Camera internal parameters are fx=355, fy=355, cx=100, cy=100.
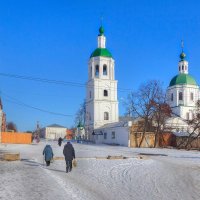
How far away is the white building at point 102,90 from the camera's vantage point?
220 ft

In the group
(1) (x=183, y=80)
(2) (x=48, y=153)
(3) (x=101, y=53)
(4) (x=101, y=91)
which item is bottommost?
(2) (x=48, y=153)

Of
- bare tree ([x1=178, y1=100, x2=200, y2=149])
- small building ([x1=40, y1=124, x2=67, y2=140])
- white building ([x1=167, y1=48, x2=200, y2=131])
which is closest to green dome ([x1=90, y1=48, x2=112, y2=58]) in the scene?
white building ([x1=167, y1=48, x2=200, y2=131])

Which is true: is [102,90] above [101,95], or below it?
above

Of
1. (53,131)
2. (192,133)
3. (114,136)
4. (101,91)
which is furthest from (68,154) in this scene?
(53,131)

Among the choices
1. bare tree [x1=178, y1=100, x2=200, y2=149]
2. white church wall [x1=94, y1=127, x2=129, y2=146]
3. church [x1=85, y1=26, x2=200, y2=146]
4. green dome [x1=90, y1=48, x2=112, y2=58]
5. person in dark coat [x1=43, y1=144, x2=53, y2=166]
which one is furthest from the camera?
green dome [x1=90, y1=48, x2=112, y2=58]

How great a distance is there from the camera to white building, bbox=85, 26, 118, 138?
220 ft

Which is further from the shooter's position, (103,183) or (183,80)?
(183,80)

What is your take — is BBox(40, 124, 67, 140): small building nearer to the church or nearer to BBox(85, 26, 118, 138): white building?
Answer: the church

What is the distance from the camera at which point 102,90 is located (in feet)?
223

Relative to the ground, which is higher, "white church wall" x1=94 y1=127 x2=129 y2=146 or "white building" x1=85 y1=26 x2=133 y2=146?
"white building" x1=85 y1=26 x2=133 y2=146

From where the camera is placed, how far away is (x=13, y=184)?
43.3 ft

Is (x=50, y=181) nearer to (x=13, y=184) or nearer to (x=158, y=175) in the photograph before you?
(x=13, y=184)

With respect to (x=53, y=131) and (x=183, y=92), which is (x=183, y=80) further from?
(x=53, y=131)

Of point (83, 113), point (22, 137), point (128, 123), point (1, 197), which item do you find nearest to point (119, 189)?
point (1, 197)
